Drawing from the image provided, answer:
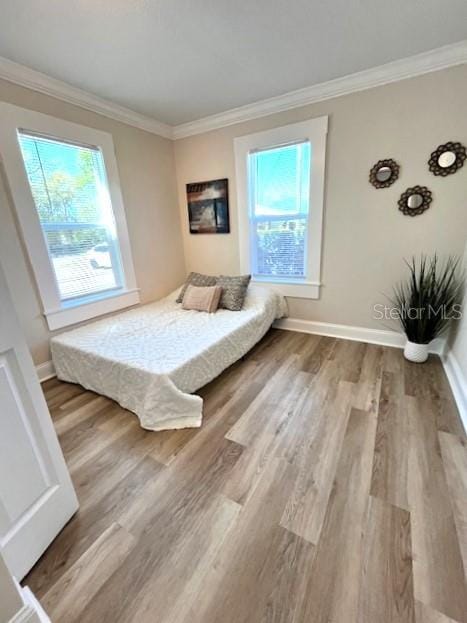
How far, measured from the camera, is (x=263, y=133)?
2824 mm

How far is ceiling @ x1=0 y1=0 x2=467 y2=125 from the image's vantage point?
1.54 m

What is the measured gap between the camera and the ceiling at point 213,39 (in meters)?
1.54

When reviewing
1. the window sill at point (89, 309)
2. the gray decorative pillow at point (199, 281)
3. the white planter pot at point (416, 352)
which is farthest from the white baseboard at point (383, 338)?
the window sill at point (89, 309)

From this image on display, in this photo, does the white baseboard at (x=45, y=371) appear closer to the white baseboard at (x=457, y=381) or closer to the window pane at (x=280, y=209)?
the window pane at (x=280, y=209)

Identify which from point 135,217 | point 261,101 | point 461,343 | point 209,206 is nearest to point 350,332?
point 461,343

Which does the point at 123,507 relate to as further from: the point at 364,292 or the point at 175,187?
the point at 175,187

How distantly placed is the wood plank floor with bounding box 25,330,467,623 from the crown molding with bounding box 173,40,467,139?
2.47 metres

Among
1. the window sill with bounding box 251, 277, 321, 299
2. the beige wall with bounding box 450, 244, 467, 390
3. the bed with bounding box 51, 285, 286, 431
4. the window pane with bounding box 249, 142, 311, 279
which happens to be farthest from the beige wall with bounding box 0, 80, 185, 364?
the beige wall with bounding box 450, 244, 467, 390

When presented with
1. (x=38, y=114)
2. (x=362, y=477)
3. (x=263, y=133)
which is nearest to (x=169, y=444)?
(x=362, y=477)

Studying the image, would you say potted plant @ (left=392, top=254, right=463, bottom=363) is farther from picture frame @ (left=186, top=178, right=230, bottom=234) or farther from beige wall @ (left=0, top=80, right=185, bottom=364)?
beige wall @ (left=0, top=80, right=185, bottom=364)

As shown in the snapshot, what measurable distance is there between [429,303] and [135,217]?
3.04 meters

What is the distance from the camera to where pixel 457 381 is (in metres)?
1.98

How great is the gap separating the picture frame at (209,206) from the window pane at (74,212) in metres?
1.09

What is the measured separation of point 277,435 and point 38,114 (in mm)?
3042
